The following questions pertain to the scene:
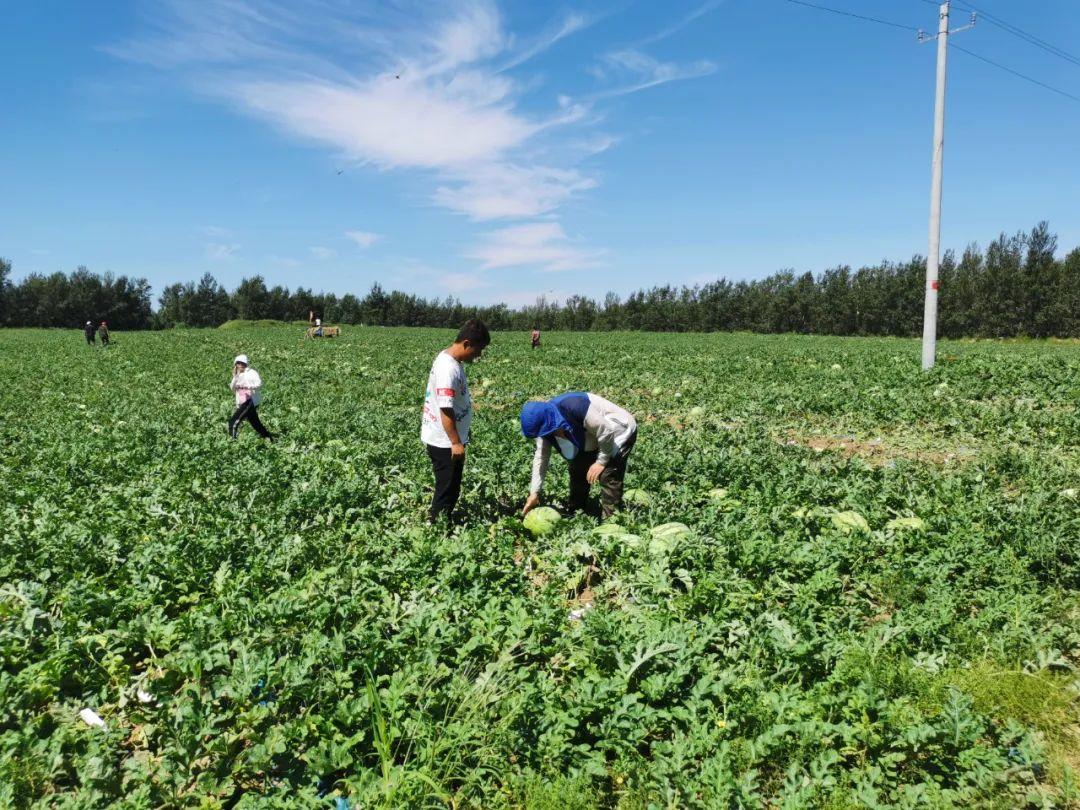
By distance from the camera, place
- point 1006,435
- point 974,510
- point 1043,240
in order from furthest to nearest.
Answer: point 1043,240
point 1006,435
point 974,510

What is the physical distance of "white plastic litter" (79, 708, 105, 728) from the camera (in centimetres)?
364

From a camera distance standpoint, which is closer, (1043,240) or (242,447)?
(242,447)

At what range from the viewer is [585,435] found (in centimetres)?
633

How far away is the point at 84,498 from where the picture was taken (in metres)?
7.12

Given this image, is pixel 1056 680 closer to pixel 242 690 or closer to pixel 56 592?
pixel 242 690

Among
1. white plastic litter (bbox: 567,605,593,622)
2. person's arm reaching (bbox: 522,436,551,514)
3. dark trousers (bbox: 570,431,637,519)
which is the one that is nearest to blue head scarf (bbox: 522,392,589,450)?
person's arm reaching (bbox: 522,436,551,514)

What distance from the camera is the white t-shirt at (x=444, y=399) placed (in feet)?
19.5

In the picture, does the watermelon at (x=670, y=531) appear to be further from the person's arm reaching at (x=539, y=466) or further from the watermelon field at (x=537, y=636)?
the person's arm reaching at (x=539, y=466)

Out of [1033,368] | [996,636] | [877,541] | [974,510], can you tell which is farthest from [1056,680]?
[1033,368]

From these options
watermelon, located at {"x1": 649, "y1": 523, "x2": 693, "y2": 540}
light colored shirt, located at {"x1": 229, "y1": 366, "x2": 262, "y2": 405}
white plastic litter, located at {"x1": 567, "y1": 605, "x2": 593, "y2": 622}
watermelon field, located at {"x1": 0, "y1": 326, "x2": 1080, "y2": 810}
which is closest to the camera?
watermelon field, located at {"x1": 0, "y1": 326, "x2": 1080, "y2": 810}

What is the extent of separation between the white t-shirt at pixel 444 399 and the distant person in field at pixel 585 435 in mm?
581

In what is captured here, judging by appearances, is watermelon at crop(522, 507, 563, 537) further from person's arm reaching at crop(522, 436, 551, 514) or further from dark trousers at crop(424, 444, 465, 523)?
dark trousers at crop(424, 444, 465, 523)

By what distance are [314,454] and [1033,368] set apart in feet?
52.1

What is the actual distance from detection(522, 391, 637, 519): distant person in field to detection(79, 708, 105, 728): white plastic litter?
11.6ft
